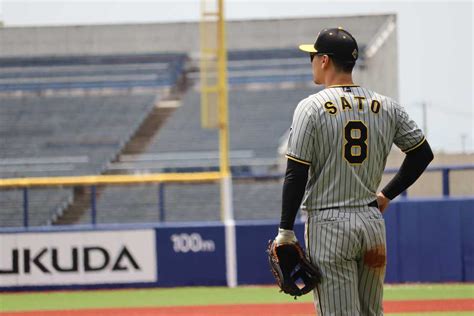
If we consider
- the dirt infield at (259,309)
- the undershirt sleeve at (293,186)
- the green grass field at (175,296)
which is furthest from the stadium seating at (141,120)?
the undershirt sleeve at (293,186)

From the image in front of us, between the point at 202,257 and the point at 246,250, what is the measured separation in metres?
0.56

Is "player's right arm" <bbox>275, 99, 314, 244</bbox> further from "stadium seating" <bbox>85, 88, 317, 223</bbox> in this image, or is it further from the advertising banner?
"stadium seating" <bbox>85, 88, 317, 223</bbox>

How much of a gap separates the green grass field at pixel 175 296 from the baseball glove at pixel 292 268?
5922mm

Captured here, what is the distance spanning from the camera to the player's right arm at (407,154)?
3.94 metres

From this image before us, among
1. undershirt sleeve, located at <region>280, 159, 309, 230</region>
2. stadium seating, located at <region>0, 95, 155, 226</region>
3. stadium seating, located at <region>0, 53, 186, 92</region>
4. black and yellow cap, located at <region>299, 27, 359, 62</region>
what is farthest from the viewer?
stadium seating, located at <region>0, 53, 186, 92</region>

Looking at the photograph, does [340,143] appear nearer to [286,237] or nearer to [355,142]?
[355,142]

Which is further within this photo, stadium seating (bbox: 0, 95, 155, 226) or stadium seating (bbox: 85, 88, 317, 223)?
stadium seating (bbox: 0, 95, 155, 226)

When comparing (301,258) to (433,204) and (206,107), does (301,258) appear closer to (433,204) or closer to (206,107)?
(433,204)

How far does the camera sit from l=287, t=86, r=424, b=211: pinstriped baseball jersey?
368cm

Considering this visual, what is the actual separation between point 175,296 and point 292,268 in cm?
704

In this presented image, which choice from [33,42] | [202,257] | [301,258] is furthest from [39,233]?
[33,42]

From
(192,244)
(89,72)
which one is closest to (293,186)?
(192,244)

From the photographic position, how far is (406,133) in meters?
3.95

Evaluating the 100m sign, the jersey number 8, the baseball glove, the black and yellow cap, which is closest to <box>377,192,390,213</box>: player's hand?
the jersey number 8
